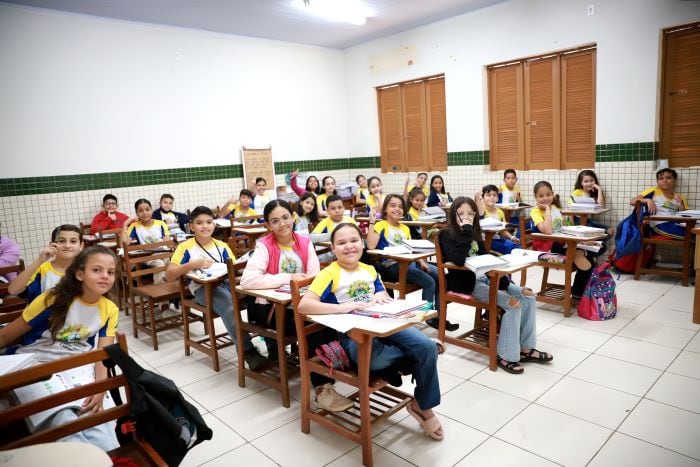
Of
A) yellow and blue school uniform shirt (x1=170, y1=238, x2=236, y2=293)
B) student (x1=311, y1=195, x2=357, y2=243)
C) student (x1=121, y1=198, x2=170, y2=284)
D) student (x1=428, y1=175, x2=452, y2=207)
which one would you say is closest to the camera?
yellow and blue school uniform shirt (x1=170, y1=238, x2=236, y2=293)

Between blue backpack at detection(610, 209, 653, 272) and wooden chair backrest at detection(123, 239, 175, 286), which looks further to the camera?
blue backpack at detection(610, 209, 653, 272)

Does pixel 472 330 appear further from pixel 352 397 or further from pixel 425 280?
pixel 352 397

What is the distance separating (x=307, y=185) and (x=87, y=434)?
616cm

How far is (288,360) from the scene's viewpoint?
3.04 metres

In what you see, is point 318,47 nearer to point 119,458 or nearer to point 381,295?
point 381,295

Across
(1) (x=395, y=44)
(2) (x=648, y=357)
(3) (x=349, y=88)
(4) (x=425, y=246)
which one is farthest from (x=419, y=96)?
(2) (x=648, y=357)

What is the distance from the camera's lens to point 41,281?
9.07 feet

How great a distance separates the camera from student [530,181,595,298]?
4.06 m

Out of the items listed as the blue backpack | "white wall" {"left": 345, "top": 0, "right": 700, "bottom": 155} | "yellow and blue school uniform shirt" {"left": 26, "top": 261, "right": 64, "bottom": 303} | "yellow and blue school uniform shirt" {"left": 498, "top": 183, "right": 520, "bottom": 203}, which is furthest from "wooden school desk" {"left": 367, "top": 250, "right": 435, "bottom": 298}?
"white wall" {"left": 345, "top": 0, "right": 700, "bottom": 155}

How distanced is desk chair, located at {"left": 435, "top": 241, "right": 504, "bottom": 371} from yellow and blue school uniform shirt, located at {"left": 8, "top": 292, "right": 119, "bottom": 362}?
6.87 feet

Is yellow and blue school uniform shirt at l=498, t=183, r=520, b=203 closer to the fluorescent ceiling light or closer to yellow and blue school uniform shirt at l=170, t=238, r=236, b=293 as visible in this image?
the fluorescent ceiling light

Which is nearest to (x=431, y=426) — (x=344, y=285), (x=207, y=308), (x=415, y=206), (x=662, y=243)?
(x=344, y=285)

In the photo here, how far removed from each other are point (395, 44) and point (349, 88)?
130 cm

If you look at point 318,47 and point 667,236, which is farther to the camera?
point 318,47
